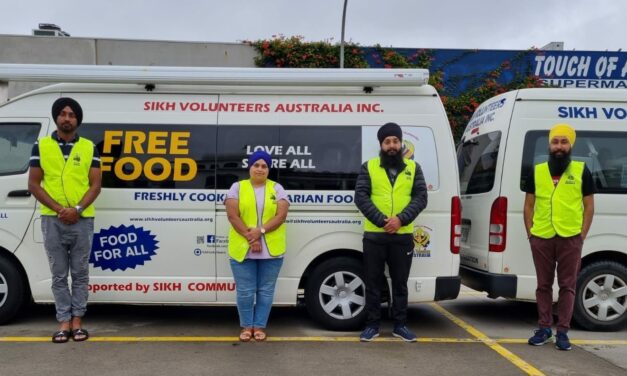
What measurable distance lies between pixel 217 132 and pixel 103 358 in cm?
225

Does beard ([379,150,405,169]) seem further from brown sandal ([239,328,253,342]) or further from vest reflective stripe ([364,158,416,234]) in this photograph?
brown sandal ([239,328,253,342])

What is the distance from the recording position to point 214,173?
4.95 m

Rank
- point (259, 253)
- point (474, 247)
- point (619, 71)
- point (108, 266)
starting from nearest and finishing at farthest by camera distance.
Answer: point (259, 253), point (108, 266), point (474, 247), point (619, 71)

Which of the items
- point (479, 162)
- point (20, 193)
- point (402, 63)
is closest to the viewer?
point (20, 193)

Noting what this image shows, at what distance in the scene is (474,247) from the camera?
5.48 metres

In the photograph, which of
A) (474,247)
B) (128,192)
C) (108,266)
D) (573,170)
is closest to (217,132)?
(128,192)

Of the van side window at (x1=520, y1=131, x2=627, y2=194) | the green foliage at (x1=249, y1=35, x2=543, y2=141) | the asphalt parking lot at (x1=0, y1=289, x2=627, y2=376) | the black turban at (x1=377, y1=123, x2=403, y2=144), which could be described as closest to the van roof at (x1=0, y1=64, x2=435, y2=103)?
the black turban at (x1=377, y1=123, x2=403, y2=144)

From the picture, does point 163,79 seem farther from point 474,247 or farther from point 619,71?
point 619,71

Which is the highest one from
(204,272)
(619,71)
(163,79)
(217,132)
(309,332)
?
(619,71)

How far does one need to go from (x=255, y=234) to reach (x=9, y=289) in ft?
8.22

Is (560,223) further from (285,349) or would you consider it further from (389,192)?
(285,349)

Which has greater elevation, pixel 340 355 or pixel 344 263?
pixel 344 263

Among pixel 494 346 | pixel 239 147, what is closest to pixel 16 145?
pixel 239 147

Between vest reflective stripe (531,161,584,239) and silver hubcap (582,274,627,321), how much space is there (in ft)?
3.14
